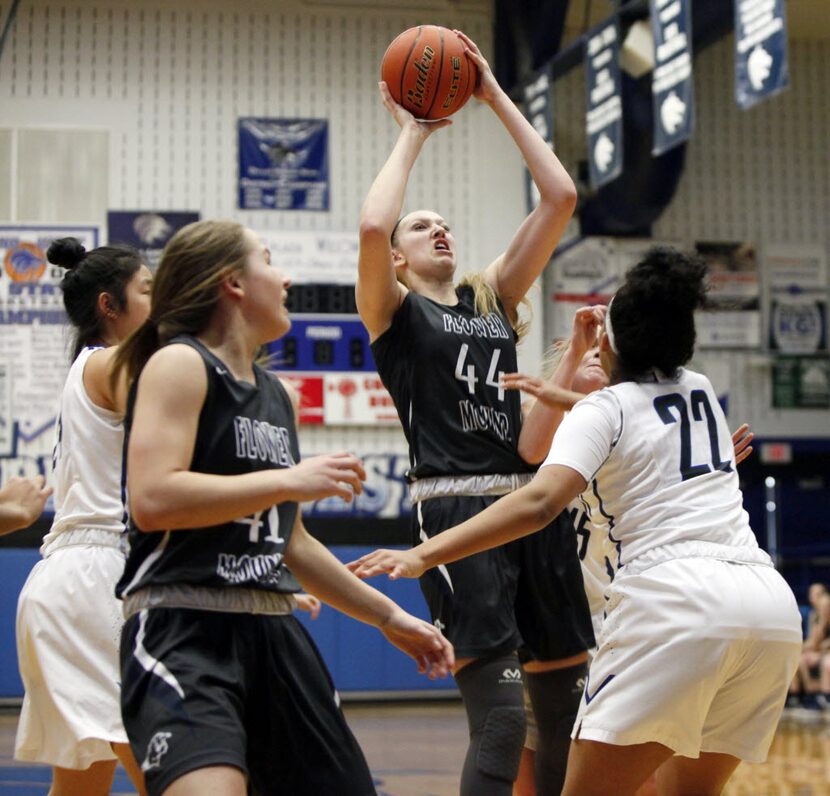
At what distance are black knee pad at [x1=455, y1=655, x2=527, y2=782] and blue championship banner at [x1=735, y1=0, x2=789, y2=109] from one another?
17.4 feet

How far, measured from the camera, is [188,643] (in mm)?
2459

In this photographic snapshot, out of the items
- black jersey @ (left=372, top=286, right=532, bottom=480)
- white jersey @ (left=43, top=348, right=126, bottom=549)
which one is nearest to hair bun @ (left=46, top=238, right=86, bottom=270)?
white jersey @ (left=43, top=348, right=126, bottom=549)

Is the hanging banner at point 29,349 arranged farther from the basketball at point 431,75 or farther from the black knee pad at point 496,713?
the black knee pad at point 496,713

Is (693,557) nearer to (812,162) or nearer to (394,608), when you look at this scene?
(394,608)

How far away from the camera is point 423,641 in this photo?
2746 mm

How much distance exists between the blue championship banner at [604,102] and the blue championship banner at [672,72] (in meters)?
0.73

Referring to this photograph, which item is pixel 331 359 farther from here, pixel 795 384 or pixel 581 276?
pixel 795 384

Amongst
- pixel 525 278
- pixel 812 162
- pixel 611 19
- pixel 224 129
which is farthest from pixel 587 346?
pixel 812 162

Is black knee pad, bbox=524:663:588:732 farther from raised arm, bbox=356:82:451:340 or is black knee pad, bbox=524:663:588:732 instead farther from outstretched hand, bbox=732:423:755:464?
raised arm, bbox=356:82:451:340

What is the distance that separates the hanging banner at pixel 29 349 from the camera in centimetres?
1157

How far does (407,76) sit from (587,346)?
1116mm

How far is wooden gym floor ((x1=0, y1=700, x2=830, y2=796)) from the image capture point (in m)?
6.32

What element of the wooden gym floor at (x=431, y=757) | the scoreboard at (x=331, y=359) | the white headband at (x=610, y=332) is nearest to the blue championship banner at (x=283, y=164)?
the scoreboard at (x=331, y=359)

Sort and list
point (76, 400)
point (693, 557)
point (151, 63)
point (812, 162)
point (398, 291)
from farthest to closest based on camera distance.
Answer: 1. point (812, 162)
2. point (151, 63)
3. point (398, 291)
4. point (76, 400)
5. point (693, 557)
